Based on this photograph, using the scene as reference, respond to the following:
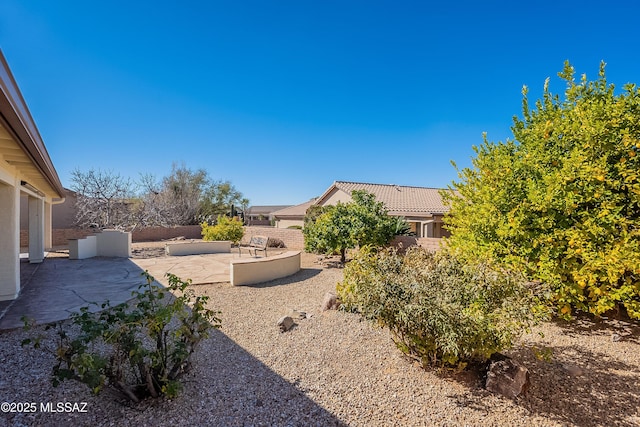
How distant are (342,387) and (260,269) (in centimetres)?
588

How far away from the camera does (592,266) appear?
4977 mm

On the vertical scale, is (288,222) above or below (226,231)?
above

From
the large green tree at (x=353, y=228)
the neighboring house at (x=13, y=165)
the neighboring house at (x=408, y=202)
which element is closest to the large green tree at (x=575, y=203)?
the large green tree at (x=353, y=228)

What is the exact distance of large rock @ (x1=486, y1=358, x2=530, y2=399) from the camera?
3.57m

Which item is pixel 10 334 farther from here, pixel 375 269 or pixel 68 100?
pixel 68 100

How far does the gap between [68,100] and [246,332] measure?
13208 mm

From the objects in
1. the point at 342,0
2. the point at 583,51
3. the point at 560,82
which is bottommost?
the point at 560,82

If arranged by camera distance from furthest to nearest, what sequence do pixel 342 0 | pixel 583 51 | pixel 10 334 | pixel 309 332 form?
pixel 342 0 < pixel 583 51 < pixel 309 332 < pixel 10 334

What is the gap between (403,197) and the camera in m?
23.9

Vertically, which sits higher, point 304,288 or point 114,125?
point 114,125

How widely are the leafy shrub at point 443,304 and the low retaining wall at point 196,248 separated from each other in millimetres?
13225

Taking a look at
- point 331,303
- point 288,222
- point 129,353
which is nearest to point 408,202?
point 288,222

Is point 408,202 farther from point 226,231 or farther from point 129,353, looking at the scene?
point 129,353

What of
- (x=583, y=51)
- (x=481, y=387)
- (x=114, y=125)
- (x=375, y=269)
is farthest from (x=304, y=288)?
(x=114, y=125)
